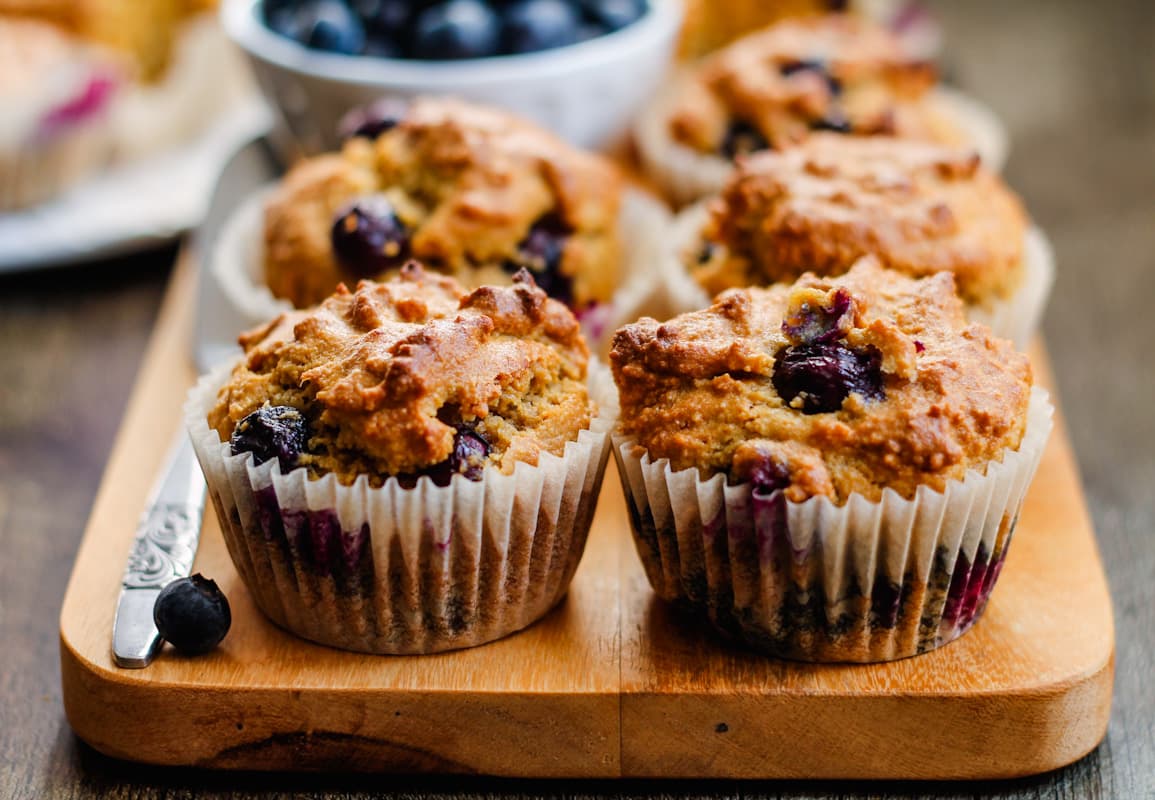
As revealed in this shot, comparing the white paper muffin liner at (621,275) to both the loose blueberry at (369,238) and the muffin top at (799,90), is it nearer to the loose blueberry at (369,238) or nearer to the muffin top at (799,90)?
the loose blueberry at (369,238)

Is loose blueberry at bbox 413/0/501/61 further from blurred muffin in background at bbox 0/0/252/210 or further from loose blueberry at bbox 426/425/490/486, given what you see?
loose blueberry at bbox 426/425/490/486

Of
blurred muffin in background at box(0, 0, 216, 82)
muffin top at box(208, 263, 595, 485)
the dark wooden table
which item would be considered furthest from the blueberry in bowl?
muffin top at box(208, 263, 595, 485)

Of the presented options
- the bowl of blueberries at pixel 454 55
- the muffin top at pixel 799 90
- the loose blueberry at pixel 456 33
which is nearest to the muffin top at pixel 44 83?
the bowl of blueberries at pixel 454 55

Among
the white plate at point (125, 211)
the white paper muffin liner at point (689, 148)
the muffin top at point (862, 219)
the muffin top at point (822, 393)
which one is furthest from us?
the white plate at point (125, 211)

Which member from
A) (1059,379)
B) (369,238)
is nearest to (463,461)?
(369,238)

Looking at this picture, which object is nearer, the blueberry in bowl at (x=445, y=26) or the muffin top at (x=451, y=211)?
the muffin top at (x=451, y=211)

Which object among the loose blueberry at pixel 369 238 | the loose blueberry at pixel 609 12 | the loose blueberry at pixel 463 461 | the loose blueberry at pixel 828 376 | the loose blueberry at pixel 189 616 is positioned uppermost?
the loose blueberry at pixel 828 376

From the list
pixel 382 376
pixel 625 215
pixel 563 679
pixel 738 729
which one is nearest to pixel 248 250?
pixel 625 215
